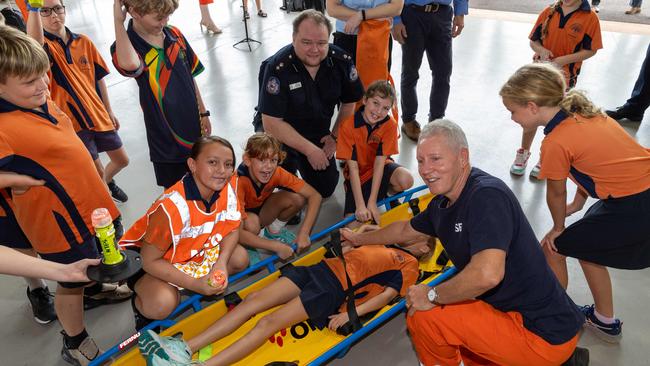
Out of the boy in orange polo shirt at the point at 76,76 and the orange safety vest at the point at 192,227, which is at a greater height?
the boy in orange polo shirt at the point at 76,76

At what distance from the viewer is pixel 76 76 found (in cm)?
322

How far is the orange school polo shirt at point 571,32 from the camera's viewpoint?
3.87 meters

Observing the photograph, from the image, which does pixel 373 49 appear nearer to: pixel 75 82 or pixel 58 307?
pixel 75 82

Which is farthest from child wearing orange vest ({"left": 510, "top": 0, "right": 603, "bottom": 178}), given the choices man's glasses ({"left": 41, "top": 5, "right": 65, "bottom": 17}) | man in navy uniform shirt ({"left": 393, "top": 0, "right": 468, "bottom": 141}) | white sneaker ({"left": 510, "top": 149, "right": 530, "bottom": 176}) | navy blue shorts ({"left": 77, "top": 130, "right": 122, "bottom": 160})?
man's glasses ({"left": 41, "top": 5, "right": 65, "bottom": 17})

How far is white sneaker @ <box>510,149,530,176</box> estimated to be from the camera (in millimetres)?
4203

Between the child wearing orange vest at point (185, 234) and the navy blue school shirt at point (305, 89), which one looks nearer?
the child wearing orange vest at point (185, 234)

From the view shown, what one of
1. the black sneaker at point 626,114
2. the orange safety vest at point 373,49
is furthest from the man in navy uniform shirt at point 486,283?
the black sneaker at point 626,114

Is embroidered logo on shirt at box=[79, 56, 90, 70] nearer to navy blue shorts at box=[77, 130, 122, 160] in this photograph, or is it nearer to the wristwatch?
navy blue shorts at box=[77, 130, 122, 160]

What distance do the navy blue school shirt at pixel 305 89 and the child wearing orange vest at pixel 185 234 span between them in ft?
3.36

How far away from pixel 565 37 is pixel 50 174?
3.98 metres

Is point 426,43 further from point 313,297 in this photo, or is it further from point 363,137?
point 313,297

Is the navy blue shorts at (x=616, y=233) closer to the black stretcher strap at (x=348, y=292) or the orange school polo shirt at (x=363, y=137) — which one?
the black stretcher strap at (x=348, y=292)

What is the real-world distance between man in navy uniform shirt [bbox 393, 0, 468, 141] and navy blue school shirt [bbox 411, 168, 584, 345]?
8.62 ft

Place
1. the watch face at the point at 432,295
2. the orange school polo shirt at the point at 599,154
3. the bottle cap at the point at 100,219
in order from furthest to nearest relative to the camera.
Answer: the orange school polo shirt at the point at 599,154 → the watch face at the point at 432,295 → the bottle cap at the point at 100,219
